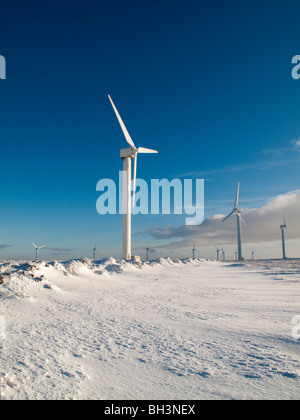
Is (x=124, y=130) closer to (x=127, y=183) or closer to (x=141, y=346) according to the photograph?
(x=127, y=183)

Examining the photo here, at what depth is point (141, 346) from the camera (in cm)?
630

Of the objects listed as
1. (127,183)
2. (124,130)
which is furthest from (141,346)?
(124,130)

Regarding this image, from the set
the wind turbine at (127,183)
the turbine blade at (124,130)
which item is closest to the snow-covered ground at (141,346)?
the wind turbine at (127,183)

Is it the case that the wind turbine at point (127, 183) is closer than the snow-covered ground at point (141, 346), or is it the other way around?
the snow-covered ground at point (141, 346)

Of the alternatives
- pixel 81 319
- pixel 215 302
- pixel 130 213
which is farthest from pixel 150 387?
pixel 130 213

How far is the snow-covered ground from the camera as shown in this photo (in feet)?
14.5

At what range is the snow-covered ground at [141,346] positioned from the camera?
4.41m

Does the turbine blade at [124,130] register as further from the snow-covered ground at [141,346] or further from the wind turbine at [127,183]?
the snow-covered ground at [141,346]

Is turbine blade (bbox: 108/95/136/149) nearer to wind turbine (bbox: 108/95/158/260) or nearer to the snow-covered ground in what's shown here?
wind turbine (bbox: 108/95/158/260)

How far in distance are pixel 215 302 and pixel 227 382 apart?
704 centimetres
